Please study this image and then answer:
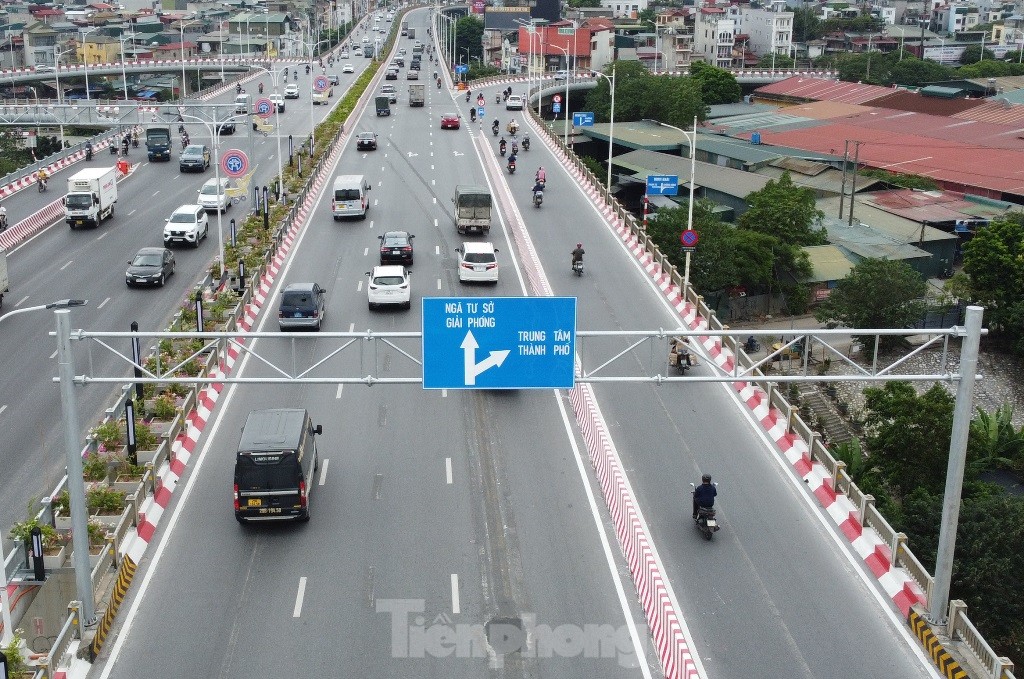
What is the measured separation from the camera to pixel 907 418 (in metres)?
39.6

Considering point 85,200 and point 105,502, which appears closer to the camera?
point 105,502

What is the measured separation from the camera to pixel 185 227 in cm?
5447

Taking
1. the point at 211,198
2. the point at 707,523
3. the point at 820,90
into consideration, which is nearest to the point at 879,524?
the point at 707,523

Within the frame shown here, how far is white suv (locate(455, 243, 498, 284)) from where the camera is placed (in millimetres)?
45156

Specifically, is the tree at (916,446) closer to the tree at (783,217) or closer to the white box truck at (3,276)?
the tree at (783,217)

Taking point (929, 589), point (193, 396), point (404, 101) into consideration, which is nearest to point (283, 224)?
point (193, 396)

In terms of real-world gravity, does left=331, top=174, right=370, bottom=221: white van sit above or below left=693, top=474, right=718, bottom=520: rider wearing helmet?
above

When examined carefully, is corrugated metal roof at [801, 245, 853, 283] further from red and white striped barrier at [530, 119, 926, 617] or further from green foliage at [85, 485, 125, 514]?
green foliage at [85, 485, 125, 514]

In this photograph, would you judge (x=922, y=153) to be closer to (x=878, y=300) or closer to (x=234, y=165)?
(x=878, y=300)

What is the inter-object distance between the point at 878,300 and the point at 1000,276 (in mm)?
7658

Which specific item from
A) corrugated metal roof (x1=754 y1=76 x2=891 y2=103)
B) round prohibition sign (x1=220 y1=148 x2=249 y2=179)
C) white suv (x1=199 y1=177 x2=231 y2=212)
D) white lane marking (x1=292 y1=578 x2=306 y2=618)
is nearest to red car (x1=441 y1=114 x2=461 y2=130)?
white suv (x1=199 y1=177 x2=231 y2=212)

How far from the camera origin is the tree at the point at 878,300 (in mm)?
54469

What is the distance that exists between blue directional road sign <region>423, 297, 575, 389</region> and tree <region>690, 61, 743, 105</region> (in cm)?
12341

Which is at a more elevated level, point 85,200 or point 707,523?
point 85,200
